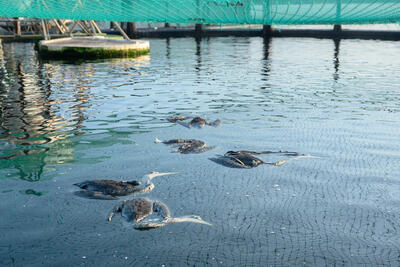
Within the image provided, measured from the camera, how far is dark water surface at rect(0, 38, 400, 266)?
4.38 meters

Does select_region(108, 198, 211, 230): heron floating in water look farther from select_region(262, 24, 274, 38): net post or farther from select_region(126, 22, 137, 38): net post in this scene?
select_region(262, 24, 274, 38): net post

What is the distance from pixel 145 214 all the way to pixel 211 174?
1.74 metres

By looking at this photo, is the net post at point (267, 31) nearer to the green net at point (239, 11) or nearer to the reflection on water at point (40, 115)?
the reflection on water at point (40, 115)

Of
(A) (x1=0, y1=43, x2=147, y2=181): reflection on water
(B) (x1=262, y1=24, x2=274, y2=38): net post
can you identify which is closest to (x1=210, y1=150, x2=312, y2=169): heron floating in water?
(A) (x1=0, y1=43, x2=147, y2=181): reflection on water

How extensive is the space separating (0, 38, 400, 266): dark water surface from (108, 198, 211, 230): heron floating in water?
12 centimetres

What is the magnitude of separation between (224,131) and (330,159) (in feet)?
8.67

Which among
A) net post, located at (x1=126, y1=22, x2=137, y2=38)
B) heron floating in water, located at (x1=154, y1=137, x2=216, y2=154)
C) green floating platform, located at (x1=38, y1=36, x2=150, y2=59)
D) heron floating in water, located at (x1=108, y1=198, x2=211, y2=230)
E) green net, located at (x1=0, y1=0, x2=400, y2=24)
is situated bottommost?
heron floating in water, located at (x1=108, y1=198, x2=211, y2=230)

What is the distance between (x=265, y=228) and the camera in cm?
478

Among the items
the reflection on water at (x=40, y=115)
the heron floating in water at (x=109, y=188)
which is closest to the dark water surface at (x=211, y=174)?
the reflection on water at (x=40, y=115)

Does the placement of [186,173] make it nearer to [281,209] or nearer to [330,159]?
[281,209]

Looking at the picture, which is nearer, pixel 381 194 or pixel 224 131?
pixel 381 194

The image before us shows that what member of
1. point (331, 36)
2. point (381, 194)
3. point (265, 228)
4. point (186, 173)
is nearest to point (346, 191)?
point (381, 194)

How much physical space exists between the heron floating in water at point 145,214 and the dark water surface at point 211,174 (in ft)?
0.40

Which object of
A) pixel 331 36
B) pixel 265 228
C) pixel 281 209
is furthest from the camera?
pixel 331 36
